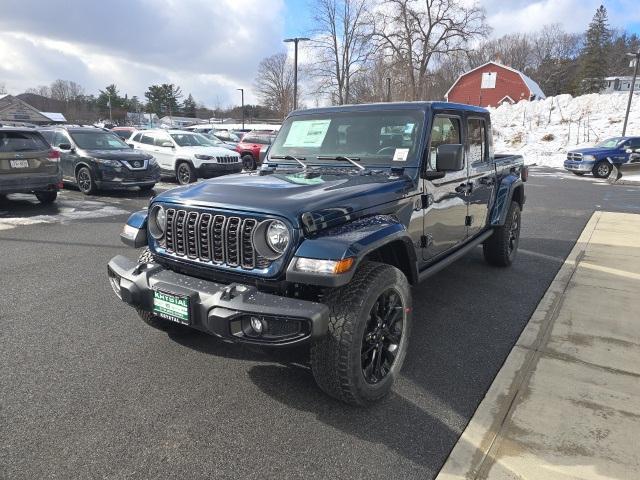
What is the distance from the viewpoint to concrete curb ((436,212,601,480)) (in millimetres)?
2330

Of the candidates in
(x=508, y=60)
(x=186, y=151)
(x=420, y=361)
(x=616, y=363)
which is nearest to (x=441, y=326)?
(x=420, y=361)

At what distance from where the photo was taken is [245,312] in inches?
94.1

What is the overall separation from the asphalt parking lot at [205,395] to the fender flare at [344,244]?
89cm

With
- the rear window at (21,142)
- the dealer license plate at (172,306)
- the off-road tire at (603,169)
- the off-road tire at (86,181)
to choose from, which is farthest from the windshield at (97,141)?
the off-road tire at (603,169)

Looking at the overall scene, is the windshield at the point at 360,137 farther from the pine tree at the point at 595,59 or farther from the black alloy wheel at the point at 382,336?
the pine tree at the point at 595,59

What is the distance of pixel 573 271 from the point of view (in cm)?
574

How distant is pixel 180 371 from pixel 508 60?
8660cm

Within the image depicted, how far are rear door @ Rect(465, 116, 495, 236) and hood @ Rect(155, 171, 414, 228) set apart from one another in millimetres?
1403

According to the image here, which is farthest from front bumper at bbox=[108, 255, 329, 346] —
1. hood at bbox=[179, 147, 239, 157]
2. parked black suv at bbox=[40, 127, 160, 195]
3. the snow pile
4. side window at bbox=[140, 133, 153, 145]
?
the snow pile

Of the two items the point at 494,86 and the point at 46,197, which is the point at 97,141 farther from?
the point at 494,86

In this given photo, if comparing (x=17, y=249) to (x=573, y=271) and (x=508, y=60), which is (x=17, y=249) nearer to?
(x=573, y=271)

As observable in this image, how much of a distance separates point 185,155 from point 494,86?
4704 centimetres

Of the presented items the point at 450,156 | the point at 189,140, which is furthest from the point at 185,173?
the point at 450,156

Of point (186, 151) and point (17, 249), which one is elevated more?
point (186, 151)
